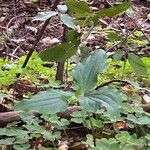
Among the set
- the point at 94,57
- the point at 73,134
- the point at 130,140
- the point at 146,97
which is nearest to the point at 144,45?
the point at 146,97

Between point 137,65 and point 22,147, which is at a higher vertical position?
point 137,65

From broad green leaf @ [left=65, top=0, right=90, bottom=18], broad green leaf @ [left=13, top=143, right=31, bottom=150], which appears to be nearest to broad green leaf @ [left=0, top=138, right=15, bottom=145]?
broad green leaf @ [left=13, top=143, right=31, bottom=150]

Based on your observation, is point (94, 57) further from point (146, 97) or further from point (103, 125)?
point (146, 97)

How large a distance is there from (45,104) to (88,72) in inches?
7.3

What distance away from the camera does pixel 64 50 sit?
5.34 feet

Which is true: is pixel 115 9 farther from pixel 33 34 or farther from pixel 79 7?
pixel 33 34

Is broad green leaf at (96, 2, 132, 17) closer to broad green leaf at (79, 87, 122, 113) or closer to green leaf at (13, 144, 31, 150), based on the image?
broad green leaf at (79, 87, 122, 113)

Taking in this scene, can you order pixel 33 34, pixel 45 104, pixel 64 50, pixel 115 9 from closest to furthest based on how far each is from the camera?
pixel 45 104 < pixel 115 9 < pixel 64 50 < pixel 33 34

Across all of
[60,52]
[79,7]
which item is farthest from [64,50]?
[79,7]

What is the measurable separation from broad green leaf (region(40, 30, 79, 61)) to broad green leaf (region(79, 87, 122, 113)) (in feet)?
1.27

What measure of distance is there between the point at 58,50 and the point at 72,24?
12 centimetres

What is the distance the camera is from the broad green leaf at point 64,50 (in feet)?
5.27

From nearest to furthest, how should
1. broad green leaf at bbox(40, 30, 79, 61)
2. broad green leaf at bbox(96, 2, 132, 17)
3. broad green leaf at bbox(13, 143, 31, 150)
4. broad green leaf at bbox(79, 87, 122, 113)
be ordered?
1. broad green leaf at bbox(79, 87, 122, 113)
2. broad green leaf at bbox(96, 2, 132, 17)
3. broad green leaf at bbox(40, 30, 79, 61)
4. broad green leaf at bbox(13, 143, 31, 150)

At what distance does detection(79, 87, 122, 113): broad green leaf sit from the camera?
1.18 m
